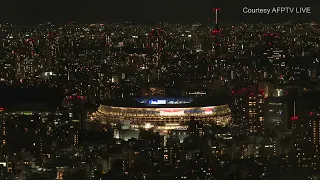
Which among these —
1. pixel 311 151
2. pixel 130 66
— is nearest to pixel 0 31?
pixel 130 66

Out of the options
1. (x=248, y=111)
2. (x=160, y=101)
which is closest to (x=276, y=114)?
(x=248, y=111)

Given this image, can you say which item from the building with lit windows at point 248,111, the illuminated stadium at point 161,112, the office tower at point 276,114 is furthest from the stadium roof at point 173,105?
the office tower at point 276,114

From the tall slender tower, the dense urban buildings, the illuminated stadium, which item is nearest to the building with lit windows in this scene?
the dense urban buildings

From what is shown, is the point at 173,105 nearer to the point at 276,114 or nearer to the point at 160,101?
the point at 160,101

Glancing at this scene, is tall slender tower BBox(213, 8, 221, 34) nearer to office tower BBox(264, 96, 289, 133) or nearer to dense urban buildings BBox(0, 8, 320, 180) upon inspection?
dense urban buildings BBox(0, 8, 320, 180)

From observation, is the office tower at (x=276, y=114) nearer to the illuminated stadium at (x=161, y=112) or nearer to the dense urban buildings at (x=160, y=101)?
the dense urban buildings at (x=160, y=101)

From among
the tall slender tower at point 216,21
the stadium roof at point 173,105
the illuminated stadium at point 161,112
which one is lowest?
the illuminated stadium at point 161,112
